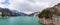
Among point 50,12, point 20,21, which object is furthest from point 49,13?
point 20,21

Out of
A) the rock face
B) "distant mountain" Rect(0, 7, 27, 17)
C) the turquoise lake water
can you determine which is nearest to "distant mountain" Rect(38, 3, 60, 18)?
the rock face

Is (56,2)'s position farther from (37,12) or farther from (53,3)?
(37,12)

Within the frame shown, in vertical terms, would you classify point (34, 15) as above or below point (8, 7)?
below

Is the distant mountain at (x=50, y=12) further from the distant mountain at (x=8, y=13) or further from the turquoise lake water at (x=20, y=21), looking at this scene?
the distant mountain at (x=8, y=13)

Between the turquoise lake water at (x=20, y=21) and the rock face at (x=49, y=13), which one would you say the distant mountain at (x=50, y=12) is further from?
the turquoise lake water at (x=20, y=21)

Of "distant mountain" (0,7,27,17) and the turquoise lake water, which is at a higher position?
"distant mountain" (0,7,27,17)

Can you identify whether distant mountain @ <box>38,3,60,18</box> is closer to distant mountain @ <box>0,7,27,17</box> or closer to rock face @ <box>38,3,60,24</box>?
rock face @ <box>38,3,60,24</box>

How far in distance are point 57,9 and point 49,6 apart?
0.18 m

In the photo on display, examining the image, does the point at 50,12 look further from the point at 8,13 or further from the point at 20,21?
the point at 8,13

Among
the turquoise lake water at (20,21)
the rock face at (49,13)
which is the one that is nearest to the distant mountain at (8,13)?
the turquoise lake water at (20,21)

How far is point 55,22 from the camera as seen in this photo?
7.67 feet

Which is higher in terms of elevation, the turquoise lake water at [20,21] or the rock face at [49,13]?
the rock face at [49,13]

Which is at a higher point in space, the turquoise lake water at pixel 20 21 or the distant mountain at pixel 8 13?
the distant mountain at pixel 8 13

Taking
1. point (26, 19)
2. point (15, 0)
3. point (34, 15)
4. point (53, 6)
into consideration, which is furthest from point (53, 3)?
point (15, 0)
